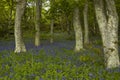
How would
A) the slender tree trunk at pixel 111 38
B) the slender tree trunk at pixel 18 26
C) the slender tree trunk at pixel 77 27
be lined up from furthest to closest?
the slender tree trunk at pixel 77 27
the slender tree trunk at pixel 18 26
the slender tree trunk at pixel 111 38

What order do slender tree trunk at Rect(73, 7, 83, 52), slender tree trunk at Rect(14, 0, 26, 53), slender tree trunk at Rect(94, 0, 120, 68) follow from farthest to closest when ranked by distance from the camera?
1. slender tree trunk at Rect(73, 7, 83, 52)
2. slender tree trunk at Rect(14, 0, 26, 53)
3. slender tree trunk at Rect(94, 0, 120, 68)

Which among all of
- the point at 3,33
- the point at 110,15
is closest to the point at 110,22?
the point at 110,15

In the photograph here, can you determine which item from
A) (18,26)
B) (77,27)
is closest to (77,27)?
(77,27)

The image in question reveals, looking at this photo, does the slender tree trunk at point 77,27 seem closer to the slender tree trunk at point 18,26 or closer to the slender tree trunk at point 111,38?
the slender tree trunk at point 18,26

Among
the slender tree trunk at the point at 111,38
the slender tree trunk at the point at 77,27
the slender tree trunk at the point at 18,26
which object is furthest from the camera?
the slender tree trunk at the point at 77,27

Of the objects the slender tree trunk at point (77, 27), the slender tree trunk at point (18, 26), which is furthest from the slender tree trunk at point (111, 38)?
the slender tree trunk at point (18, 26)

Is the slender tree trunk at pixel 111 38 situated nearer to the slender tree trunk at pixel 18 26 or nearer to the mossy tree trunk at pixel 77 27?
the mossy tree trunk at pixel 77 27

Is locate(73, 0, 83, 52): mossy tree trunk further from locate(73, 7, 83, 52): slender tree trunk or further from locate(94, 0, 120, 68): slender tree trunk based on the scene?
locate(94, 0, 120, 68): slender tree trunk

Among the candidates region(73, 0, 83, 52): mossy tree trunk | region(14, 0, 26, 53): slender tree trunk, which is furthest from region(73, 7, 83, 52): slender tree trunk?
region(14, 0, 26, 53): slender tree trunk

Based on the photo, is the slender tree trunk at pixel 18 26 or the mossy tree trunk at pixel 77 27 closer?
the slender tree trunk at pixel 18 26

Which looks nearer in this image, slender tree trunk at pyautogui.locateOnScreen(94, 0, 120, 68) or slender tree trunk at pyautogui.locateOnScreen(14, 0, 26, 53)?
slender tree trunk at pyautogui.locateOnScreen(94, 0, 120, 68)

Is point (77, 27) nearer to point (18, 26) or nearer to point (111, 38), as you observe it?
point (18, 26)

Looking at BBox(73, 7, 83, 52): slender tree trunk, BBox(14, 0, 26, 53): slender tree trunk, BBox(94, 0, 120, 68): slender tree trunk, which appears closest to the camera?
BBox(94, 0, 120, 68): slender tree trunk

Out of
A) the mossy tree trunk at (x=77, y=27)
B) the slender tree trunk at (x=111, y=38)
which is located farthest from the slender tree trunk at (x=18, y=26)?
the slender tree trunk at (x=111, y=38)
